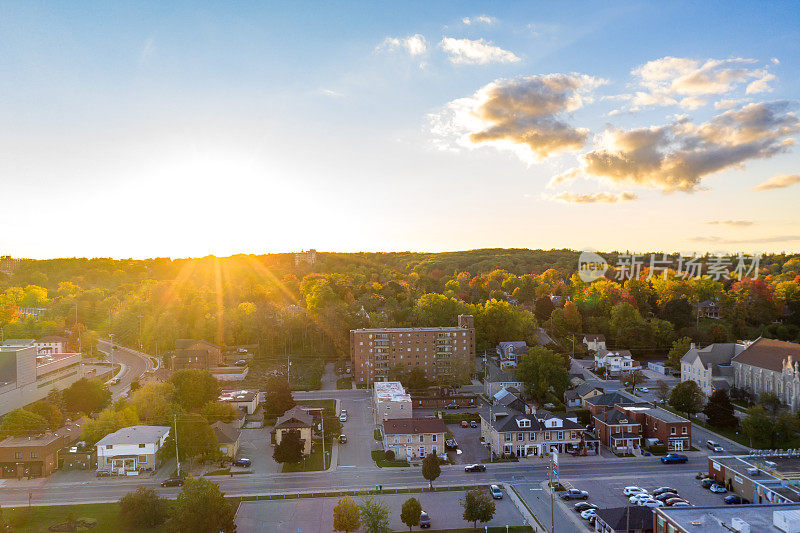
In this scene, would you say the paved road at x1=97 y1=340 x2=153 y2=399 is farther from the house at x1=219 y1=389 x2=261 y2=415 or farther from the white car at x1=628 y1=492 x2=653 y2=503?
the white car at x1=628 y1=492 x2=653 y2=503

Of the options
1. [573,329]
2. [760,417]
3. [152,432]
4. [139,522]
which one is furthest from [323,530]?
[573,329]

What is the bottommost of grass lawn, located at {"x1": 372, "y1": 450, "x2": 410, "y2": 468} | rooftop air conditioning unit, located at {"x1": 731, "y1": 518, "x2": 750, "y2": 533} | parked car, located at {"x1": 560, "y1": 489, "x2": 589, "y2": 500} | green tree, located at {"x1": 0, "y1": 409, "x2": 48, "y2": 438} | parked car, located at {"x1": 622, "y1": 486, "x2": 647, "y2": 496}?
grass lawn, located at {"x1": 372, "y1": 450, "x2": 410, "y2": 468}

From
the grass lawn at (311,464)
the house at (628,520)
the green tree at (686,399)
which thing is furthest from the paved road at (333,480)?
the green tree at (686,399)

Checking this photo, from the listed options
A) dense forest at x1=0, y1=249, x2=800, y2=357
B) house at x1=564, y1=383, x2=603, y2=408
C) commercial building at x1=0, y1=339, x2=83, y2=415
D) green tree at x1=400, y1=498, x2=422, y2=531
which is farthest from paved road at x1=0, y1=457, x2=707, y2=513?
dense forest at x1=0, y1=249, x2=800, y2=357

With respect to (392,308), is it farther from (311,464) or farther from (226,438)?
(226,438)

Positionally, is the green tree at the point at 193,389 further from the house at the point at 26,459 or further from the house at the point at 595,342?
the house at the point at 595,342

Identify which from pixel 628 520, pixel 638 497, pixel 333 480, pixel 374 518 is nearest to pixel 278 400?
pixel 333 480
